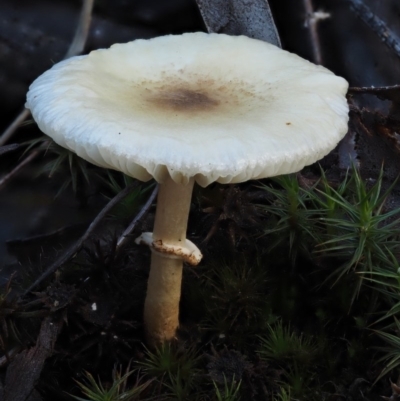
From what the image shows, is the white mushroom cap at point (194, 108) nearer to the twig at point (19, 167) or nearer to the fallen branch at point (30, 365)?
the fallen branch at point (30, 365)

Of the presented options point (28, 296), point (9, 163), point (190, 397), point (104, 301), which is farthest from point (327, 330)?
point (9, 163)

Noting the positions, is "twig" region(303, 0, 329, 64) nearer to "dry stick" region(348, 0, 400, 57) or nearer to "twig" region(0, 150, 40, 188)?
"dry stick" region(348, 0, 400, 57)

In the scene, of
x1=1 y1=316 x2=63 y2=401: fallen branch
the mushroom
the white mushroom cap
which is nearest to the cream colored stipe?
the mushroom

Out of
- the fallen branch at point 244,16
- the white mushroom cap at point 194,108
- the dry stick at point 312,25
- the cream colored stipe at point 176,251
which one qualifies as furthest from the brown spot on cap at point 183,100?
the dry stick at point 312,25

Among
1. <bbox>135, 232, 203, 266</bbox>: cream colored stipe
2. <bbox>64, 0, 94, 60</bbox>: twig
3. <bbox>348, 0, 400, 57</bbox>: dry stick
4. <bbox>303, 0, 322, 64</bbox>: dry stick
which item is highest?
<bbox>348, 0, 400, 57</bbox>: dry stick

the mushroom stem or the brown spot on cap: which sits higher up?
the brown spot on cap

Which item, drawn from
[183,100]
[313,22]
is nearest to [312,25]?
[313,22]

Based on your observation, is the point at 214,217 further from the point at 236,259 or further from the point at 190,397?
the point at 190,397
